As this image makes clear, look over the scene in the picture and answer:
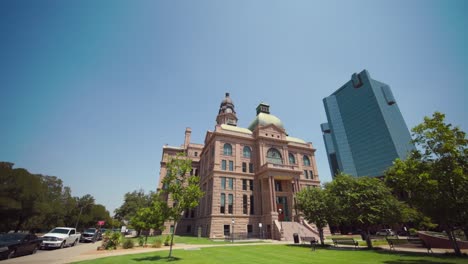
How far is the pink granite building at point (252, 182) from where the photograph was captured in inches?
1448

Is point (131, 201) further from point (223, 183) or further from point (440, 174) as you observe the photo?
point (440, 174)

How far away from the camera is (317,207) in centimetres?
2414

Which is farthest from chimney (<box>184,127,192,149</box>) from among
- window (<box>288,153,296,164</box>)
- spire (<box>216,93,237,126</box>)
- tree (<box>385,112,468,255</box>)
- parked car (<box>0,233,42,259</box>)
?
tree (<box>385,112,468,255</box>)

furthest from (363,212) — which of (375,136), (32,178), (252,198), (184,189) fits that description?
(375,136)

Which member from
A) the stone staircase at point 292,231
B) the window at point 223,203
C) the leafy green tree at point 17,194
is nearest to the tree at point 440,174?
the stone staircase at point 292,231

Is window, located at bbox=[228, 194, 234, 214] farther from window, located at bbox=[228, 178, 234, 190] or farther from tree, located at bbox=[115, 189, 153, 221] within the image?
tree, located at bbox=[115, 189, 153, 221]

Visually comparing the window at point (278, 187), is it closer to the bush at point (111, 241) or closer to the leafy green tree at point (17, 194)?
the bush at point (111, 241)

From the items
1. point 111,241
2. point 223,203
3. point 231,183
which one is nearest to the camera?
point 111,241

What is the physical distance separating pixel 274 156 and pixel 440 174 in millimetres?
32982

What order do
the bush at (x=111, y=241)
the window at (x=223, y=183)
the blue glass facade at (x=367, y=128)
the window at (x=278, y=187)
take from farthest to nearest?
the blue glass facade at (x=367, y=128)
the window at (x=278, y=187)
the window at (x=223, y=183)
the bush at (x=111, y=241)

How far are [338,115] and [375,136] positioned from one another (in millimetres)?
40249

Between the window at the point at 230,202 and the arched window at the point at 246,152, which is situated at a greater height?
the arched window at the point at 246,152

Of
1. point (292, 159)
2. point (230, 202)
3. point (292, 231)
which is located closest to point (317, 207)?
point (292, 231)

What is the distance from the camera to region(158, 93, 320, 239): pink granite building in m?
36.8
